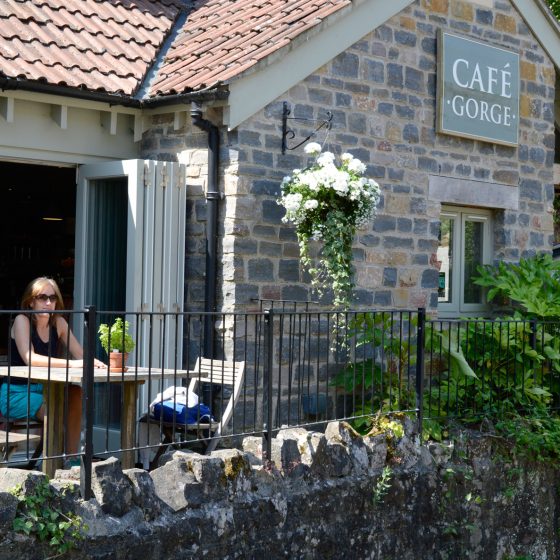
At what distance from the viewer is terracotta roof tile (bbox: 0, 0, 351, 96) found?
862 centimetres

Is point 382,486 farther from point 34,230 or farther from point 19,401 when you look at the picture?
point 34,230

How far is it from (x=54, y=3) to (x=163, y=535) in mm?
5495

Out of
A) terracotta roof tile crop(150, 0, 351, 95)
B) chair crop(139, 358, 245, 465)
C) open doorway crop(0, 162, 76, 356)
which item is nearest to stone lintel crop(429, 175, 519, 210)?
terracotta roof tile crop(150, 0, 351, 95)

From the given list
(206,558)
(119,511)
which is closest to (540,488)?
(206,558)

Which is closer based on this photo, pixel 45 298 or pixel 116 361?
pixel 116 361

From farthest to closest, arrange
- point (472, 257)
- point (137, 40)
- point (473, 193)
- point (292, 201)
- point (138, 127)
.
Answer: point (472, 257), point (473, 193), point (137, 40), point (138, 127), point (292, 201)

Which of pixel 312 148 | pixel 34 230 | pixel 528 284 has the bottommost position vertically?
pixel 528 284

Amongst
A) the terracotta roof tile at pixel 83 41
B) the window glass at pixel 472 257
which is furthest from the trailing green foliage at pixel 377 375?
the terracotta roof tile at pixel 83 41

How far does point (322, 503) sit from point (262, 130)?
3230 millimetres

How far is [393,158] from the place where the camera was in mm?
9992

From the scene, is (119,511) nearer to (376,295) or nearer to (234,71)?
(234,71)

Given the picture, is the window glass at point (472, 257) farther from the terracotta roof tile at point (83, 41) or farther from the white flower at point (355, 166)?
the terracotta roof tile at point (83, 41)

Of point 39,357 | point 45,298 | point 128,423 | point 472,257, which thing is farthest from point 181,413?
point 472,257

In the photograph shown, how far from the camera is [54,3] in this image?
31.9 feet
